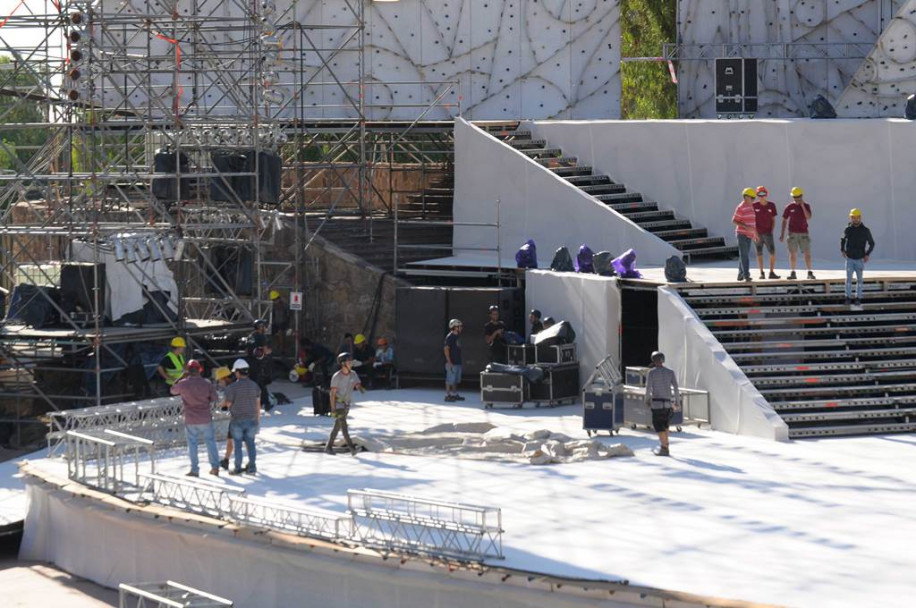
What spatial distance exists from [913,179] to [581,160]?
245 inches

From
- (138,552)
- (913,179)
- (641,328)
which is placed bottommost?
(138,552)

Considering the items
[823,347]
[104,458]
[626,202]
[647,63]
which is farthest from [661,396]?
[647,63]

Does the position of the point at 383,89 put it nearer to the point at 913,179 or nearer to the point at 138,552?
the point at 913,179

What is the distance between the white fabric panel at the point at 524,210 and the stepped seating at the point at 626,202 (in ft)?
1.72

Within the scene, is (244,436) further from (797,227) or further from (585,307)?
(797,227)

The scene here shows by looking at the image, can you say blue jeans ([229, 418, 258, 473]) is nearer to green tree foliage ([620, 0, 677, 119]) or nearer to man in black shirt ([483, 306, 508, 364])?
man in black shirt ([483, 306, 508, 364])

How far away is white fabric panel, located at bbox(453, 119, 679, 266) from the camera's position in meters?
27.2

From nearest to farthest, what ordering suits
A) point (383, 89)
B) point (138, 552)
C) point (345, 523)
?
1. point (345, 523)
2. point (138, 552)
3. point (383, 89)

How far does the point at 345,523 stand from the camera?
49.0 feet

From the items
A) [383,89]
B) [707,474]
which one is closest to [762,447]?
[707,474]

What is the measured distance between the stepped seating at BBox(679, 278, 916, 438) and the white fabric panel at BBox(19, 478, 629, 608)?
7.37 meters

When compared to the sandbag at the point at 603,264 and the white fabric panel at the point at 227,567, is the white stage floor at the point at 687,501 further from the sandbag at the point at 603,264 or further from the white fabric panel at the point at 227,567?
the sandbag at the point at 603,264

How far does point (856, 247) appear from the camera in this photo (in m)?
21.6

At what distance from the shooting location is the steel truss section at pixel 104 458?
1742 centimetres
